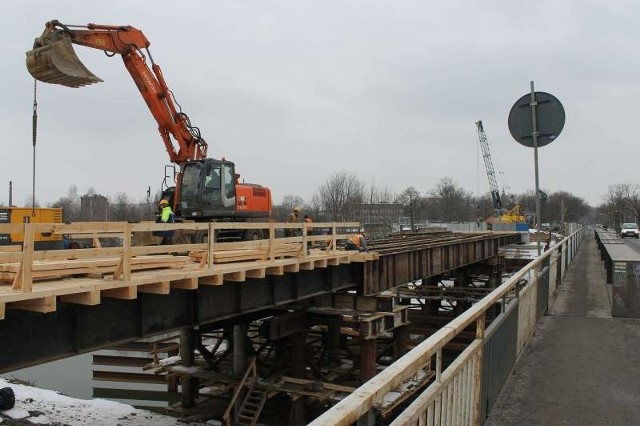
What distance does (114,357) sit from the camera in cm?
2294

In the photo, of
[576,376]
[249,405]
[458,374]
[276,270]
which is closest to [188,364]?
[249,405]

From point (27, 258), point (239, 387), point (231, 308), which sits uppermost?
point (27, 258)

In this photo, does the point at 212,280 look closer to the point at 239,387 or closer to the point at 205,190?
the point at 205,190

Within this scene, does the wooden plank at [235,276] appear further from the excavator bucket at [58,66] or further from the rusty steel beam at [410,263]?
the excavator bucket at [58,66]

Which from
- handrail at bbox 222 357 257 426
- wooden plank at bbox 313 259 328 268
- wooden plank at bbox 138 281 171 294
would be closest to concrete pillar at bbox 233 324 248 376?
handrail at bbox 222 357 257 426

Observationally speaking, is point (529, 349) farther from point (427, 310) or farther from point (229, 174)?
point (427, 310)

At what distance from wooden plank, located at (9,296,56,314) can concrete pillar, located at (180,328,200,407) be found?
418 inches

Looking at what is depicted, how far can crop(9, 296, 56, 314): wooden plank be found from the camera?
5.73m

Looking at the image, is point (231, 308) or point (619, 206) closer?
point (231, 308)

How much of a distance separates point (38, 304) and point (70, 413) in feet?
39.2

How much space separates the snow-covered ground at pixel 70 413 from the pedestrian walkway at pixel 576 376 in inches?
424

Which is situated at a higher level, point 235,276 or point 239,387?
point 235,276

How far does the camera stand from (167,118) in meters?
17.1

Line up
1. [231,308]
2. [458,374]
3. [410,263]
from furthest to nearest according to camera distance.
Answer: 1. [410,263]
2. [231,308]
3. [458,374]
